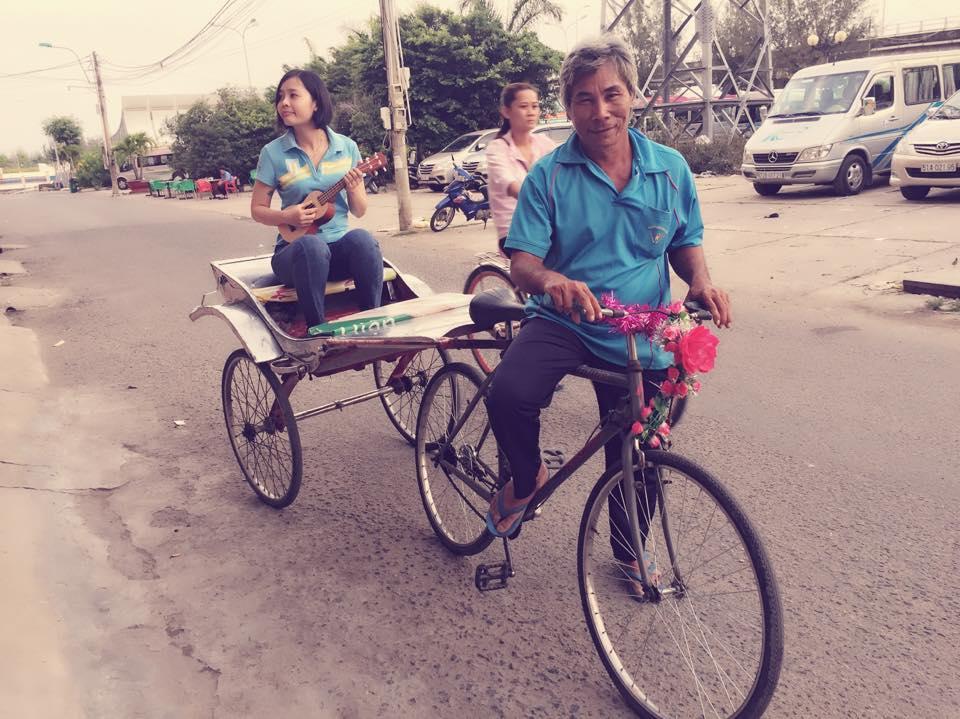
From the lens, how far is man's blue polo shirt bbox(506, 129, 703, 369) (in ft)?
8.45

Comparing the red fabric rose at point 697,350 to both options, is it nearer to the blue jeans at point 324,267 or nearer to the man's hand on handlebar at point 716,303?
the man's hand on handlebar at point 716,303

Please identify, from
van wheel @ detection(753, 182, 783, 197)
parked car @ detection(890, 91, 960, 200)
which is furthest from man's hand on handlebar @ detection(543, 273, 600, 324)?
van wheel @ detection(753, 182, 783, 197)

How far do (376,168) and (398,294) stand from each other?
2.61ft

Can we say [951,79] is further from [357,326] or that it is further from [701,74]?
[357,326]

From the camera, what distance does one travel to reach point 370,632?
3105 mm

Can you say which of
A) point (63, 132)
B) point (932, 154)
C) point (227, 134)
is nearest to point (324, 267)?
point (932, 154)

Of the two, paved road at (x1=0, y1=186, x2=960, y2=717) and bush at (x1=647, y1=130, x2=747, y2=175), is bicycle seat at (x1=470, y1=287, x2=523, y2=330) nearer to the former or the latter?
paved road at (x1=0, y1=186, x2=960, y2=717)

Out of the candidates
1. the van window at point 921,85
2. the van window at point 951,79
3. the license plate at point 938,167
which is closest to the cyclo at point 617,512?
the license plate at point 938,167

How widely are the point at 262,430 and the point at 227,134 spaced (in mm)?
38804

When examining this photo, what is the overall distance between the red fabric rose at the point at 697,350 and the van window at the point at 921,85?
14964 millimetres

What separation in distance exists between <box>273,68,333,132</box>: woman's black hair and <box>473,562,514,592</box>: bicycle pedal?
2.30 m

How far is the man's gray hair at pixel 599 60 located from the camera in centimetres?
254

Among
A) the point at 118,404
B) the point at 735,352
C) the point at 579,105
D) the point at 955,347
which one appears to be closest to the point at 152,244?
the point at 118,404

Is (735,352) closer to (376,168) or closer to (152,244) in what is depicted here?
(376,168)
